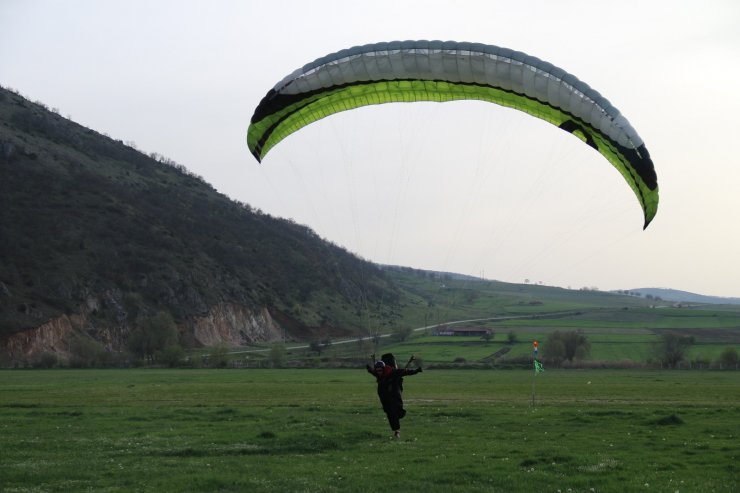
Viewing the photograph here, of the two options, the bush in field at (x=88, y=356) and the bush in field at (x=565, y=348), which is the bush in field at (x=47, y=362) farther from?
the bush in field at (x=565, y=348)

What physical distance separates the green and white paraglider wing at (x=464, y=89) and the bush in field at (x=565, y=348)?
166 ft

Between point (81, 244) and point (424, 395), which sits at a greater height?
point (81, 244)

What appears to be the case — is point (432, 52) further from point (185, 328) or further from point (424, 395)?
point (185, 328)

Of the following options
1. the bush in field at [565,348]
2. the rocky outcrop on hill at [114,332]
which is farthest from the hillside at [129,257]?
the bush in field at [565,348]

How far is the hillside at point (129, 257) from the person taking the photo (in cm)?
7644

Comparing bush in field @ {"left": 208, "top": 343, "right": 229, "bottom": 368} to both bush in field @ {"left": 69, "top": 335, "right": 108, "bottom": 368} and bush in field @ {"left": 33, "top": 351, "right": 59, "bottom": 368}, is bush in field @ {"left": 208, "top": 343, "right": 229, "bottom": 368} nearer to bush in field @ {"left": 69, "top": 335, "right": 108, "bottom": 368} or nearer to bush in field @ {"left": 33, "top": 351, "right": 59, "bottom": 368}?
bush in field @ {"left": 69, "top": 335, "right": 108, "bottom": 368}

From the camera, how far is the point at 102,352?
66438 millimetres

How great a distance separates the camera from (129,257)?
3438 inches

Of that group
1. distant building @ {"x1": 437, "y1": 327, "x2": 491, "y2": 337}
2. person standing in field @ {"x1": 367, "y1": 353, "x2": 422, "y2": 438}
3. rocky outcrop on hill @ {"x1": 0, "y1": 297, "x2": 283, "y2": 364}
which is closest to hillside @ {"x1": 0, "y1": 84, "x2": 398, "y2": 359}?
rocky outcrop on hill @ {"x1": 0, "y1": 297, "x2": 283, "y2": 364}

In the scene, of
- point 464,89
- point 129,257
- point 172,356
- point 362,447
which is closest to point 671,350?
point 172,356

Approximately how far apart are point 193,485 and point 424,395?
21.5m

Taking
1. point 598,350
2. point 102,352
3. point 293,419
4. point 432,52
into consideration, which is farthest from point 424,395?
point 598,350

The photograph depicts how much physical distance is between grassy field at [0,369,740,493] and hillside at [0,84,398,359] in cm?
5283

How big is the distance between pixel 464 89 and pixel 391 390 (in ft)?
23.5
